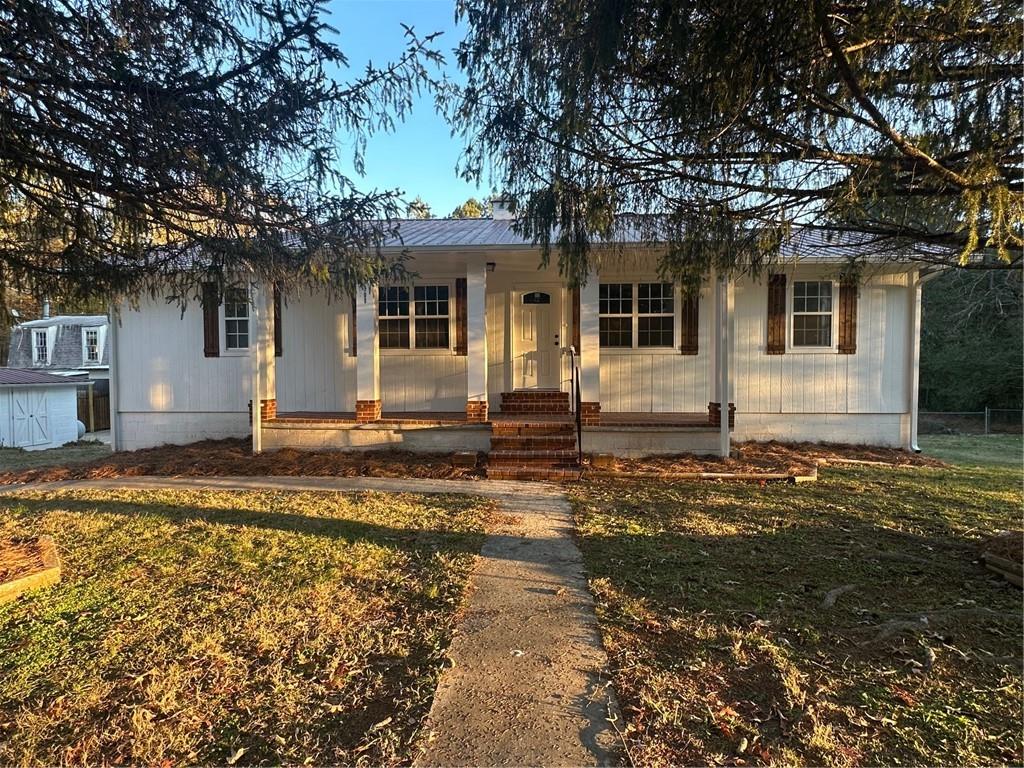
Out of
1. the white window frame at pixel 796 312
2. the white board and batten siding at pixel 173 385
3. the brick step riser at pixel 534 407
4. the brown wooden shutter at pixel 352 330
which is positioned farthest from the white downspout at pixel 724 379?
the white board and batten siding at pixel 173 385

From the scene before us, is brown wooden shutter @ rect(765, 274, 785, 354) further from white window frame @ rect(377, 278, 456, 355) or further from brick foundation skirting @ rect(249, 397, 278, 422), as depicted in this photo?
brick foundation skirting @ rect(249, 397, 278, 422)

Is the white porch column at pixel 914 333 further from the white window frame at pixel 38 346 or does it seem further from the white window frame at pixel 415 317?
the white window frame at pixel 38 346

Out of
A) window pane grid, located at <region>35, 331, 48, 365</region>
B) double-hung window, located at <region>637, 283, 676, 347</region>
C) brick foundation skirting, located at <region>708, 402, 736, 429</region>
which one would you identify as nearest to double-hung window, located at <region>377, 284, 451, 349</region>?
double-hung window, located at <region>637, 283, 676, 347</region>

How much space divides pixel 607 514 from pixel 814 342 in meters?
6.54

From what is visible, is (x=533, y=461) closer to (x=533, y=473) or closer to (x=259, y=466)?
(x=533, y=473)

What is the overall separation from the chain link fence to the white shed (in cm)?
2946

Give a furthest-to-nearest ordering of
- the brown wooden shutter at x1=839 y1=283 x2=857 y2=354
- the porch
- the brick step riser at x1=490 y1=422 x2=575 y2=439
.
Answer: the brown wooden shutter at x1=839 y1=283 x2=857 y2=354 < the porch < the brick step riser at x1=490 y1=422 x2=575 y2=439

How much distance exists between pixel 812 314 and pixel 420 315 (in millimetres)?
7225

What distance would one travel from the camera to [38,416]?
1855 centimetres

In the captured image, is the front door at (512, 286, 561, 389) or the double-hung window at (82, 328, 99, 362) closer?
the front door at (512, 286, 561, 389)

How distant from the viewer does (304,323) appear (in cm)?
1080

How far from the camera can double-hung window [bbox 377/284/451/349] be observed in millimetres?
10500

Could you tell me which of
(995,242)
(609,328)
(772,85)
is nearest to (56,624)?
(772,85)

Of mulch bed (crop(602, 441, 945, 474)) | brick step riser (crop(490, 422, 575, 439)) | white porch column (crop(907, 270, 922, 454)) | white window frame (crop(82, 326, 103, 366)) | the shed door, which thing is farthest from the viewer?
white window frame (crop(82, 326, 103, 366))
